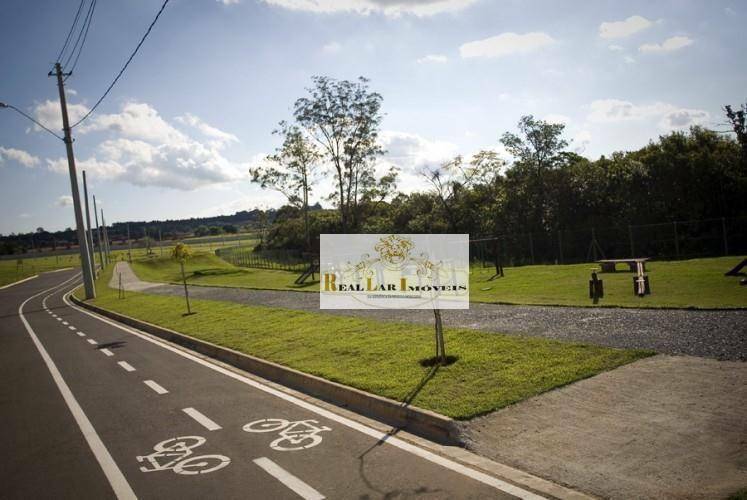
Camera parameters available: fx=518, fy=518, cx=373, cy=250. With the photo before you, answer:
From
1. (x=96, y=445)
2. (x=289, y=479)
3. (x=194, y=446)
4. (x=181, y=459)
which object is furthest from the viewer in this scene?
(x=96, y=445)

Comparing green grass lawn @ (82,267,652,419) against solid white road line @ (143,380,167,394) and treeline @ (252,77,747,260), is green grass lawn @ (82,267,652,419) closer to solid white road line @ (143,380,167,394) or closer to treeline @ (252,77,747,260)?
solid white road line @ (143,380,167,394)

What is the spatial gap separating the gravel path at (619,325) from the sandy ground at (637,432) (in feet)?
2.99

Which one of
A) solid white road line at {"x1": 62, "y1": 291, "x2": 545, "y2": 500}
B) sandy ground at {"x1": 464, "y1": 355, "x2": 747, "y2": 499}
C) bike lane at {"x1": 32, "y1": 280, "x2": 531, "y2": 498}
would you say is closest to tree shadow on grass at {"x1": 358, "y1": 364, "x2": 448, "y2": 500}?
bike lane at {"x1": 32, "y1": 280, "x2": 531, "y2": 498}

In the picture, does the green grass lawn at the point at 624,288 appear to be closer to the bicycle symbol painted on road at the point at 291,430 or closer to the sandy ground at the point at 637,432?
the sandy ground at the point at 637,432

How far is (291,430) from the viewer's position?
6676 millimetres

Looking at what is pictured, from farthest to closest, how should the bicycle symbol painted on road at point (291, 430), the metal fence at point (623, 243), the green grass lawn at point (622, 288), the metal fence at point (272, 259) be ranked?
the metal fence at point (272, 259), the metal fence at point (623, 243), the green grass lawn at point (622, 288), the bicycle symbol painted on road at point (291, 430)

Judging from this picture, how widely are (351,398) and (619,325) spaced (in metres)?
5.56

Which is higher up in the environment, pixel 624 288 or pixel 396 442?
pixel 396 442

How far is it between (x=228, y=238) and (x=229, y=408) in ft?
512

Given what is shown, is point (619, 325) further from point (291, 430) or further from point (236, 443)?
point (236, 443)

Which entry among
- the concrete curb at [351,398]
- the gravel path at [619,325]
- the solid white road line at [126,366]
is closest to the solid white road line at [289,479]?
the concrete curb at [351,398]

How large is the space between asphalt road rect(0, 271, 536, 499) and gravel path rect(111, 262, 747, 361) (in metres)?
4.72

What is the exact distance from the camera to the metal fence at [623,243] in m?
27.5

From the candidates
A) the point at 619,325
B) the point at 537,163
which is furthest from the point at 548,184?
the point at 619,325
